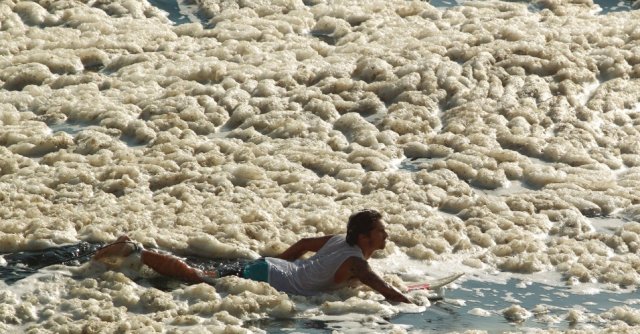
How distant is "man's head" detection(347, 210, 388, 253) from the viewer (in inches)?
420

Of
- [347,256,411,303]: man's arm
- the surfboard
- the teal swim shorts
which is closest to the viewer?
[347,256,411,303]: man's arm

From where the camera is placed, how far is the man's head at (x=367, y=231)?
35.0 ft

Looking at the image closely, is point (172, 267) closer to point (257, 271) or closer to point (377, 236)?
point (257, 271)

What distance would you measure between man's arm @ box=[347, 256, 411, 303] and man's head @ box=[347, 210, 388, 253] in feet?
0.54

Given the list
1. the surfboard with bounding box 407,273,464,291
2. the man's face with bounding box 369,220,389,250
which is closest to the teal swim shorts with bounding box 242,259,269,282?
the man's face with bounding box 369,220,389,250

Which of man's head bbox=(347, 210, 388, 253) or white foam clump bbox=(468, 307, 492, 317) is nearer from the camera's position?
man's head bbox=(347, 210, 388, 253)

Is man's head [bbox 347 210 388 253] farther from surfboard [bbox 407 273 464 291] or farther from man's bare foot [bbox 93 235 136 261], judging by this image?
man's bare foot [bbox 93 235 136 261]

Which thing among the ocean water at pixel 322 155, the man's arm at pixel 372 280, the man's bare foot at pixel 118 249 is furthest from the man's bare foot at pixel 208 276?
the man's arm at pixel 372 280

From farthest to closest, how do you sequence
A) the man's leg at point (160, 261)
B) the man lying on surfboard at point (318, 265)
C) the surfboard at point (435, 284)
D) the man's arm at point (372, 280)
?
the surfboard at point (435, 284) < the man's leg at point (160, 261) < the man lying on surfboard at point (318, 265) < the man's arm at point (372, 280)

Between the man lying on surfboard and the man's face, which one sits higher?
the man's face

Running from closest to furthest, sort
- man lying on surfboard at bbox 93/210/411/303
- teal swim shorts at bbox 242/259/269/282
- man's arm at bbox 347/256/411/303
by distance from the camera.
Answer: man's arm at bbox 347/256/411/303
man lying on surfboard at bbox 93/210/411/303
teal swim shorts at bbox 242/259/269/282

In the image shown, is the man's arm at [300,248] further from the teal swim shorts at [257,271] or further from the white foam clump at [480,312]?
the white foam clump at [480,312]

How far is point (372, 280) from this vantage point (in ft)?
34.5

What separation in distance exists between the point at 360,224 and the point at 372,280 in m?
0.52
